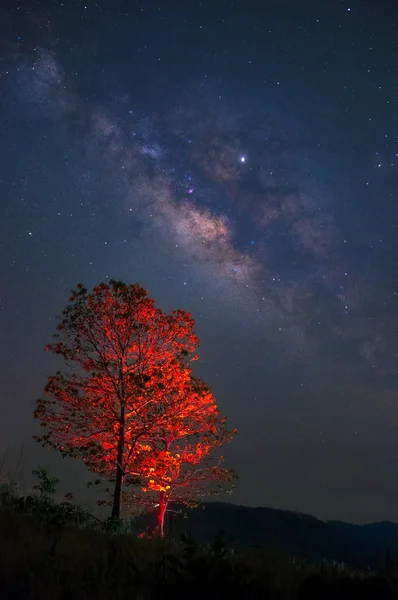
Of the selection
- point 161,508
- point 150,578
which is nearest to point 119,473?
point 161,508

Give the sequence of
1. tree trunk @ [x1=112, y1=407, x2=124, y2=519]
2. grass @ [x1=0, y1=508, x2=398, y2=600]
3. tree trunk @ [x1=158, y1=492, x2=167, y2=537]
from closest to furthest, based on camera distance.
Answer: grass @ [x1=0, y1=508, x2=398, y2=600], tree trunk @ [x1=112, y1=407, x2=124, y2=519], tree trunk @ [x1=158, y1=492, x2=167, y2=537]

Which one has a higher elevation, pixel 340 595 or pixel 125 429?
pixel 125 429

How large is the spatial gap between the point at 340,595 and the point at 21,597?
1828mm

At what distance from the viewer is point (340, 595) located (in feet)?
10.7

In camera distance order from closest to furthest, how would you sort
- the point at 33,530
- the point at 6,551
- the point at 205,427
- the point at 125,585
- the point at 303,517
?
the point at 125,585 → the point at 6,551 → the point at 33,530 → the point at 205,427 → the point at 303,517

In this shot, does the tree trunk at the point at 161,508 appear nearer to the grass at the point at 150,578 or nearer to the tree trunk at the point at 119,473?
the tree trunk at the point at 119,473

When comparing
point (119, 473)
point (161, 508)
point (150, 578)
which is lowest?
point (150, 578)

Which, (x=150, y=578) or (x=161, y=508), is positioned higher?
(x=161, y=508)

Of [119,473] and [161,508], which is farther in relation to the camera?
[161,508]

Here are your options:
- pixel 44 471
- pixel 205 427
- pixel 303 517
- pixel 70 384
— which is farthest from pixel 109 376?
pixel 303 517

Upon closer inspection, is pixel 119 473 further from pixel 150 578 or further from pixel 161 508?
pixel 150 578

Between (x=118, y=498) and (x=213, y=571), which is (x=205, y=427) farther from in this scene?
(x=213, y=571)

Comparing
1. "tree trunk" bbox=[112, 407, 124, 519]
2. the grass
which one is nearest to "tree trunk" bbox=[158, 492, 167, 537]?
"tree trunk" bbox=[112, 407, 124, 519]

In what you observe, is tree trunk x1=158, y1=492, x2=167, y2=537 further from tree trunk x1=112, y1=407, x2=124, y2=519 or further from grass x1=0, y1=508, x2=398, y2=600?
grass x1=0, y1=508, x2=398, y2=600
